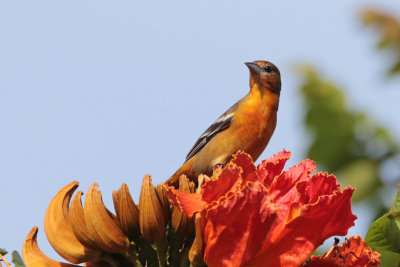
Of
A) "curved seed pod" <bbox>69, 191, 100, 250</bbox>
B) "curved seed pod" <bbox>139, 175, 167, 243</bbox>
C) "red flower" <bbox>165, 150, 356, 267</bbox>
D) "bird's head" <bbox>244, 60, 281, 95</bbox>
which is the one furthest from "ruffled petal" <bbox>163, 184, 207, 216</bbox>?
"bird's head" <bbox>244, 60, 281, 95</bbox>

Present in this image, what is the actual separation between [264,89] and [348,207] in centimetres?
356

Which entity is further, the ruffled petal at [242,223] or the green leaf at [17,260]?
the green leaf at [17,260]

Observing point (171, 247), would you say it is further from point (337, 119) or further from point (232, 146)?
point (337, 119)

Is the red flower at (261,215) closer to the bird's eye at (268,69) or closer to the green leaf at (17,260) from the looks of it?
the green leaf at (17,260)

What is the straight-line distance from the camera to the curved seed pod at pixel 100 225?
3.12 m

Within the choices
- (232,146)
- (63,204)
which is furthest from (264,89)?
(63,204)

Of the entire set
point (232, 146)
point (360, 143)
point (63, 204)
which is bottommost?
point (360, 143)

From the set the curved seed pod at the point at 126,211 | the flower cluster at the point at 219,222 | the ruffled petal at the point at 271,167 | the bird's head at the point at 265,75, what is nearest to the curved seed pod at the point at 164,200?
the flower cluster at the point at 219,222

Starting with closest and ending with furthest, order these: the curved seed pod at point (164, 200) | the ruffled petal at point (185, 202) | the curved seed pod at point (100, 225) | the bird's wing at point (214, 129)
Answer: the ruffled petal at point (185, 202)
the curved seed pod at point (100, 225)
the curved seed pod at point (164, 200)
the bird's wing at point (214, 129)

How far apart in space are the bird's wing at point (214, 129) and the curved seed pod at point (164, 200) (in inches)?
114

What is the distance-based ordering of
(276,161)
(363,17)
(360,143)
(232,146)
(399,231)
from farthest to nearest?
(363,17)
(360,143)
(232,146)
(276,161)
(399,231)

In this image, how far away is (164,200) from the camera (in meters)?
3.25

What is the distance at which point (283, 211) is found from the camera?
9.53 feet

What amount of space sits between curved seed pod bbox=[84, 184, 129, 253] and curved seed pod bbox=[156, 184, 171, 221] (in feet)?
0.74
